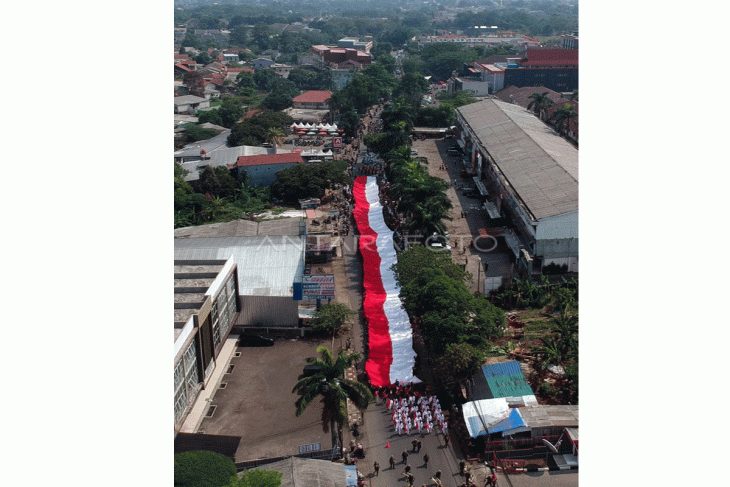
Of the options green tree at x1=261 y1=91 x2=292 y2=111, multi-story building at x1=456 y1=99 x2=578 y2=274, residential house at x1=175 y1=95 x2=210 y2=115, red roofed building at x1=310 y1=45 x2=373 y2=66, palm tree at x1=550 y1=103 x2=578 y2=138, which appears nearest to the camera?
multi-story building at x1=456 y1=99 x2=578 y2=274

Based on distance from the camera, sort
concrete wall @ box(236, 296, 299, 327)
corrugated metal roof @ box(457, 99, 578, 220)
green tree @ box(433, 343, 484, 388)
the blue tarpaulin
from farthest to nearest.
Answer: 1. corrugated metal roof @ box(457, 99, 578, 220)
2. concrete wall @ box(236, 296, 299, 327)
3. green tree @ box(433, 343, 484, 388)
4. the blue tarpaulin

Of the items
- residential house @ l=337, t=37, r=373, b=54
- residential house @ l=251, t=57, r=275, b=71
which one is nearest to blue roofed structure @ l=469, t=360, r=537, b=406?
residential house @ l=251, t=57, r=275, b=71

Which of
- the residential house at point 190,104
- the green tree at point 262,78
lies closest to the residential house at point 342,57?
the green tree at point 262,78

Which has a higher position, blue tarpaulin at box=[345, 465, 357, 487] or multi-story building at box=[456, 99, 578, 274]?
multi-story building at box=[456, 99, 578, 274]

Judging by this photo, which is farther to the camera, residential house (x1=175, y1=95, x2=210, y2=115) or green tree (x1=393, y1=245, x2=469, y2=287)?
residential house (x1=175, y1=95, x2=210, y2=115)

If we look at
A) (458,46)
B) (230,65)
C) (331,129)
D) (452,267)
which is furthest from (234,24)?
(452,267)

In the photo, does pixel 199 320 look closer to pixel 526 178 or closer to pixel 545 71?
pixel 526 178

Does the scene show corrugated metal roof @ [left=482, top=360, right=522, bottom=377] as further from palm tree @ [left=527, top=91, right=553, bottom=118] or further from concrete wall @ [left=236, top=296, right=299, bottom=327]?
palm tree @ [left=527, top=91, right=553, bottom=118]
